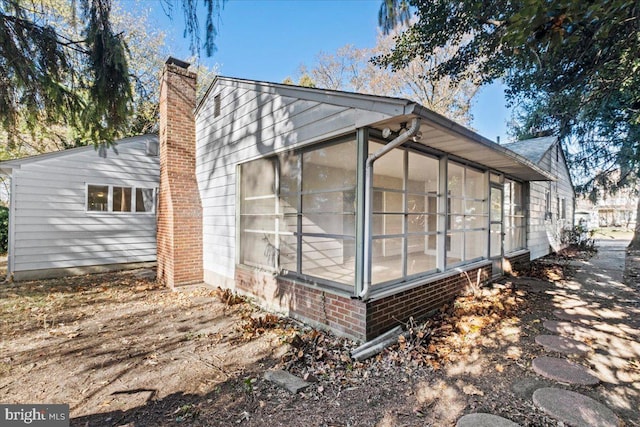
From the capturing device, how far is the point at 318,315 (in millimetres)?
4098

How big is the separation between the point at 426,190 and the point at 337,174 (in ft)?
6.25

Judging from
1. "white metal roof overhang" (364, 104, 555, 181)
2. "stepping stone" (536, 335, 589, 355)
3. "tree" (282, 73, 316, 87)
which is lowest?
"stepping stone" (536, 335, 589, 355)

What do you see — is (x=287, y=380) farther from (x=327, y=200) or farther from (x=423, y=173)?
(x=423, y=173)

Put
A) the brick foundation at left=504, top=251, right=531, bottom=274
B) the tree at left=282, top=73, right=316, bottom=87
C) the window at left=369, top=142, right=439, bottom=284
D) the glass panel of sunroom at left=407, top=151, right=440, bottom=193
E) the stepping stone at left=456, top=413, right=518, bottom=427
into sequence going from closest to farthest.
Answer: the stepping stone at left=456, top=413, right=518, bottom=427, the window at left=369, top=142, right=439, bottom=284, the glass panel of sunroom at left=407, top=151, right=440, bottom=193, the brick foundation at left=504, top=251, right=531, bottom=274, the tree at left=282, top=73, right=316, bottom=87

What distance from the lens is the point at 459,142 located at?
14.1ft

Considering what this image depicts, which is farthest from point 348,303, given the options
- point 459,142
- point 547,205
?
point 547,205

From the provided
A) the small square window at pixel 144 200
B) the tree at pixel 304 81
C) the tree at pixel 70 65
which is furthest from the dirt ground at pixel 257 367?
the tree at pixel 304 81

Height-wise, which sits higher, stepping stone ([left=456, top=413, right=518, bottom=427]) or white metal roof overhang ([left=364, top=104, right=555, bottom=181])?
white metal roof overhang ([left=364, top=104, right=555, bottom=181])

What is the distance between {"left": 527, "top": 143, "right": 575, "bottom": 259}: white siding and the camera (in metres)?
9.36

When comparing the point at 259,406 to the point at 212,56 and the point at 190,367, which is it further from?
the point at 212,56

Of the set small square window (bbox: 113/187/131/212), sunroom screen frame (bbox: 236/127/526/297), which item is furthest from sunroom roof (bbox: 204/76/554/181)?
small square window (bbox: 113/187/131/212)

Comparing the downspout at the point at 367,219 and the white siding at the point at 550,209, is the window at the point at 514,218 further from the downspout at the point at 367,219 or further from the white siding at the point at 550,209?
the downspout at the point at 367,219

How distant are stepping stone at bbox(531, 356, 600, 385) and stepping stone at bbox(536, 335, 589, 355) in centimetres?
29

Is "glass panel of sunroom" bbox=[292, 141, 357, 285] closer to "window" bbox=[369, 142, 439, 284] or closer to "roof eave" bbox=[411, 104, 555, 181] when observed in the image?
"window" bbox=[369, 142, 439, 284]
